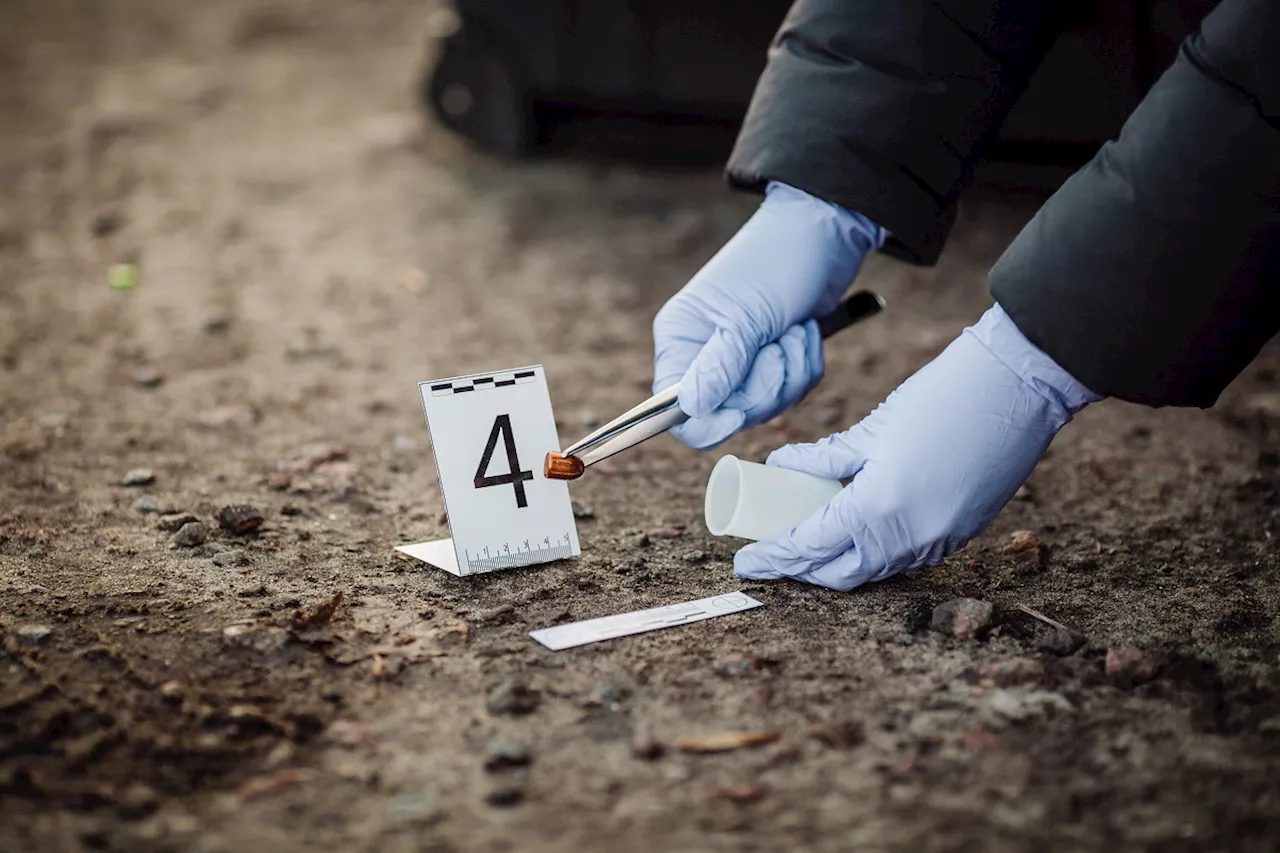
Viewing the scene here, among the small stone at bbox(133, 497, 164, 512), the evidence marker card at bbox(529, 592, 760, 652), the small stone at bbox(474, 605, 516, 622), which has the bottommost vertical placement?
the evidence marker card at bbox(529, 592, 760, 652)

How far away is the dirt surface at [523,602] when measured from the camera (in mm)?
1172

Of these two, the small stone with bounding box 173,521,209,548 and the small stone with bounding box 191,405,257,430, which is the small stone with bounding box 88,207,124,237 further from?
the small stone with bounding box 173,521,209,548

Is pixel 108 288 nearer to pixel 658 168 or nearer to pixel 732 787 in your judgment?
pixel 658 168

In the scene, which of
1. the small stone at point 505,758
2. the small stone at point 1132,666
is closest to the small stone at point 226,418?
the small stone at point 505,758

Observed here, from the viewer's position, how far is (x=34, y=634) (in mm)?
1477

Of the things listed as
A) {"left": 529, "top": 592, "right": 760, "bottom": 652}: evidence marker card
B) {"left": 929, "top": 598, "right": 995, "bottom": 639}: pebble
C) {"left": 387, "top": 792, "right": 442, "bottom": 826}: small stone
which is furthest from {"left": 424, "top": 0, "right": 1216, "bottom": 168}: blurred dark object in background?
{"left": 387, "top": 792, "right": 442, "bottom": 826}: small stone

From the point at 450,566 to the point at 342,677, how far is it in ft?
1.05

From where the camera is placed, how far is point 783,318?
6.09 feet

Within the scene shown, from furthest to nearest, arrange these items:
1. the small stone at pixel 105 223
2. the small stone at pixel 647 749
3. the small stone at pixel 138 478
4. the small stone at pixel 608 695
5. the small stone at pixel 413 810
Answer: the small stone at pixel 105 223 < the small stone at pixel 138 478 < the small stone at pixel 608 695 < the small stone at pixel 647 749 < the small stone at pixel 413 810

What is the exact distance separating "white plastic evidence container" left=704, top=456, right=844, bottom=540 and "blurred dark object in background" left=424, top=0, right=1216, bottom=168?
1551mm

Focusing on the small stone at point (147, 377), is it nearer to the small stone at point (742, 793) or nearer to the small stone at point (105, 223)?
the small stone at point (105, 223)

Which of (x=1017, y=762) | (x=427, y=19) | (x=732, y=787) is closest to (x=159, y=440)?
(x=732, y=787)

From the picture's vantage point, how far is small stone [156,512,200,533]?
1.86 metres

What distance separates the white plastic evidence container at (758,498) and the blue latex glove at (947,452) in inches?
1.7
